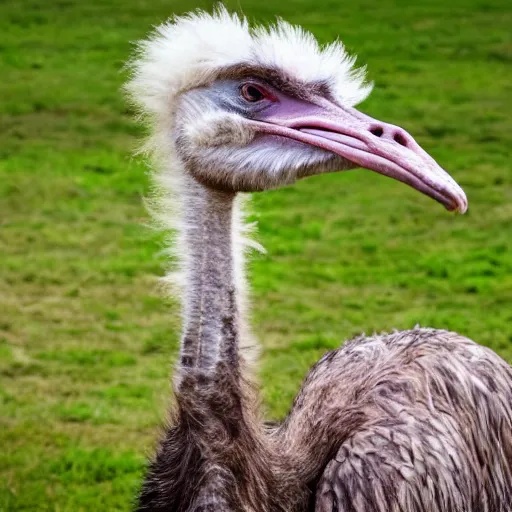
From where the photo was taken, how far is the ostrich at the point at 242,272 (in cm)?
332

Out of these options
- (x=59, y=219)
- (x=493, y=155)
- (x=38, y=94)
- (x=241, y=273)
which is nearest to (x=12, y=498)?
(x=241, y=273)

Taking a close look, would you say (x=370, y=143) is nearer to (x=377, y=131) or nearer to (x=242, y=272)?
(x=377, y=131)

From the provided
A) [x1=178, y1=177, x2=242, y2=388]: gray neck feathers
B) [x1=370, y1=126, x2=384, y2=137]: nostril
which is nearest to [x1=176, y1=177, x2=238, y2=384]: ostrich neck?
[x1=178, y1=177, x2=242, y2=388]: gray neck feathers

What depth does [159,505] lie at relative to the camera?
3.39 m

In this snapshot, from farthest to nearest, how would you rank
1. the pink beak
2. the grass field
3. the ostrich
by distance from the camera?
the grass field < the ostrich < the pink beak

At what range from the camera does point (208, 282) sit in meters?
3.45

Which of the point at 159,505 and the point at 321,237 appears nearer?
the point at 159,505

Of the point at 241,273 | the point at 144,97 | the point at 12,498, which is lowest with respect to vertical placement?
the point at 12,498

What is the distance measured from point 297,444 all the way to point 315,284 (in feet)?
15.2

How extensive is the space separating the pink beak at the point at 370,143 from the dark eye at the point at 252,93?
0.24 ft

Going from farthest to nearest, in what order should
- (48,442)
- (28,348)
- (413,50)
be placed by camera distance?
(413,50) < (28,348) < (48,442)

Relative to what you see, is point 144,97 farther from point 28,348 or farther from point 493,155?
point 493,155

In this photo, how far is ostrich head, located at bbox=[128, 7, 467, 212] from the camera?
3373 mm

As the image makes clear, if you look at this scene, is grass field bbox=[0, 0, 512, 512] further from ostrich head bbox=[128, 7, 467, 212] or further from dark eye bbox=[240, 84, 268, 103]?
dark eye bbox=[240, 84, 268, 103]
